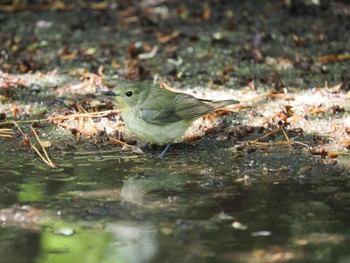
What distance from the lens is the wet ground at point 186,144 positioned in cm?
493

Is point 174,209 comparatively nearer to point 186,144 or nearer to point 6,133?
point 186,144

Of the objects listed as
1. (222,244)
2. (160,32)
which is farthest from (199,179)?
(160,32)

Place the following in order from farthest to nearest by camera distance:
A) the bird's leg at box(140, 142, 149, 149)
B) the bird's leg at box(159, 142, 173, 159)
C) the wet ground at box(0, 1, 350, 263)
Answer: the bird's leg at box(140, 142, 149, 149), the bird's leg at box(159, 142, 173, 159), the wet ground at box(0, 1, 350, 263)

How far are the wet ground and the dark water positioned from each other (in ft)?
0.05

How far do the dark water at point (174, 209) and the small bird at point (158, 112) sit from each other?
237mm

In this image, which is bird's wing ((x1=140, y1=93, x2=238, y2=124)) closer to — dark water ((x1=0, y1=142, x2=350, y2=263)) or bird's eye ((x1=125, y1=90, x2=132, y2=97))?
bird's eye ((x1=125, y1=90, x2=132, y2=97))

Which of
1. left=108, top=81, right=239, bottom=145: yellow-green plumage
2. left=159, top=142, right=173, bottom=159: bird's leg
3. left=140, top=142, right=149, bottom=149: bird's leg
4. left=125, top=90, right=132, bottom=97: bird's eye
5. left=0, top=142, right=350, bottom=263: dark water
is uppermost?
left=125, top=90, right=132, bottom=97: bird's eye

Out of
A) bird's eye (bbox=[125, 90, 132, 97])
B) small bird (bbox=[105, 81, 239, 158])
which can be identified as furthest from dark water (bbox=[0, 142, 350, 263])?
bird's eye (bbox=[125, 90, 132, 97])

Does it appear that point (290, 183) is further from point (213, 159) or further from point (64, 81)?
Answer: point (64, 81)

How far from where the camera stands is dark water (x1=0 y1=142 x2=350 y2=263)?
4738 mm

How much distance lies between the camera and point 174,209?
17.8ft

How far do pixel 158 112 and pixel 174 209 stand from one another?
66.5 inches

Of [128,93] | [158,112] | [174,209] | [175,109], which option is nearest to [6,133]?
[128,93]

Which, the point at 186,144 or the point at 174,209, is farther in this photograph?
the point at 186,144
